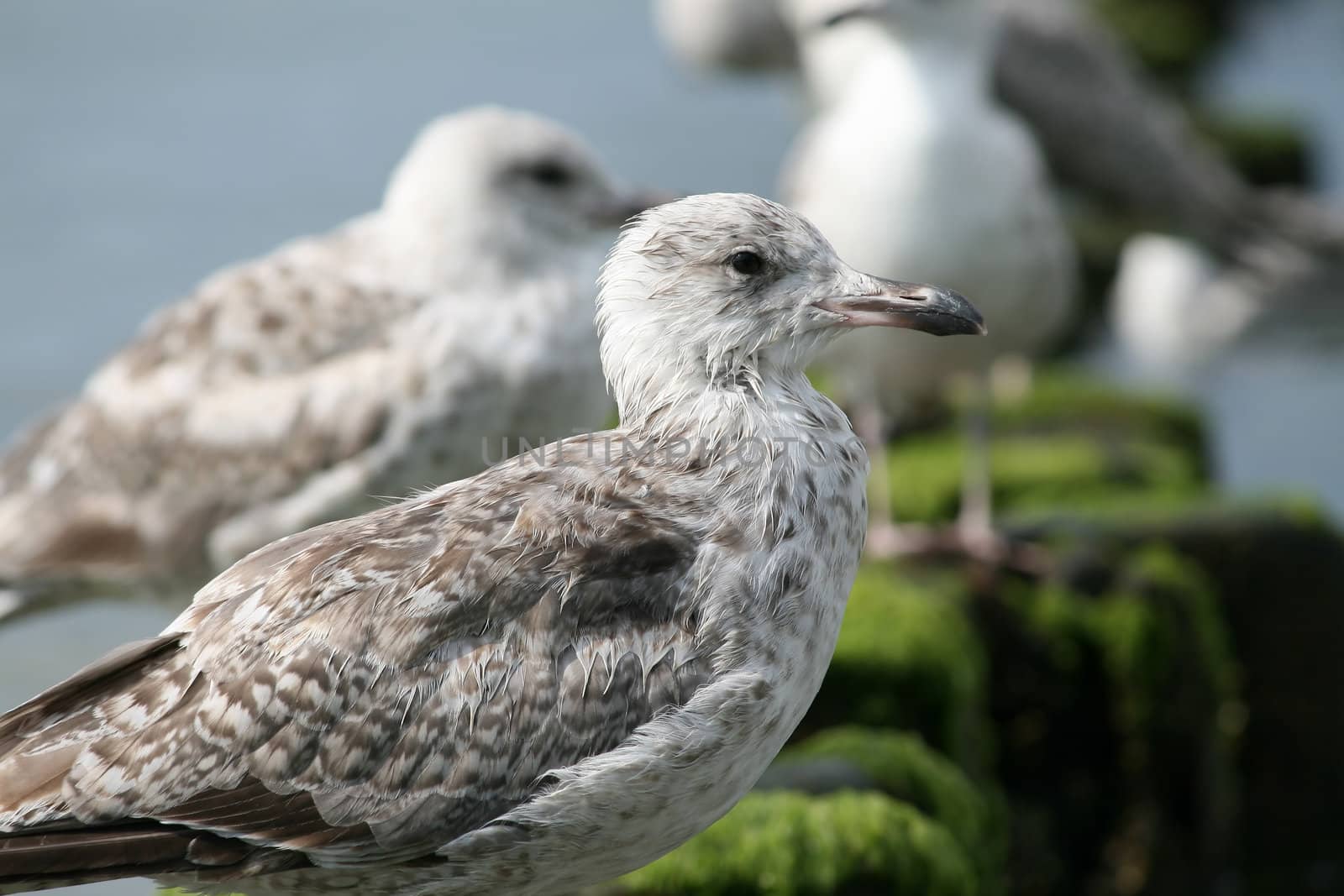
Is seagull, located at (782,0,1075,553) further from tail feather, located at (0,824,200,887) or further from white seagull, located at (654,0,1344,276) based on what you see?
tail feather, located at (0,824,200,887)

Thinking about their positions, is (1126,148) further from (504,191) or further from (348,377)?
(348,377)

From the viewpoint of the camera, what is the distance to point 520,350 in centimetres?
593

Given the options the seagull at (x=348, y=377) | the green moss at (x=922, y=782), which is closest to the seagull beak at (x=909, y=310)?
the green moss at (x=922, y=782)

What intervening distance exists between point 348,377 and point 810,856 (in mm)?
2267

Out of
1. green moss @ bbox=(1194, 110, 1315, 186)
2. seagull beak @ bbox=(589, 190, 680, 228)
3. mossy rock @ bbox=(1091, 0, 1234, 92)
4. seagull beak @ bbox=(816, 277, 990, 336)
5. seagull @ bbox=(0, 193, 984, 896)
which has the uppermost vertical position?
mossy rock @ bbox=(1091, 0, 1234, 92)

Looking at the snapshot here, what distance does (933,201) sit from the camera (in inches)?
307

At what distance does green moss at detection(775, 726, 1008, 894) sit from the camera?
17.7 feet

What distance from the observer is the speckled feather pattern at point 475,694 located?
3.53 meters

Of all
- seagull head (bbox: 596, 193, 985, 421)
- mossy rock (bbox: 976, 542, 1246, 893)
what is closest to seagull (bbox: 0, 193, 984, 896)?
seagull head (bbox: 596, 193, 985, 421)

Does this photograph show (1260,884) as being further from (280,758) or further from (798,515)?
(280,758)

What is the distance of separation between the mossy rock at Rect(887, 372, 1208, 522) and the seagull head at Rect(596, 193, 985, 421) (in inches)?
184

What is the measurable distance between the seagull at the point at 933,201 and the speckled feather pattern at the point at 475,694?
13.2 feet

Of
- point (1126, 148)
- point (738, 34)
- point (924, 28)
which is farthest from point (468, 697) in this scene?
point (738, 34)

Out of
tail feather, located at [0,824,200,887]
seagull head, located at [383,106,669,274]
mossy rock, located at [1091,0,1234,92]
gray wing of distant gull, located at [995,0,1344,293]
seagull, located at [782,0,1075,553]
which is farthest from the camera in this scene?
mossy rock, located at [1091,0,1234,92]
